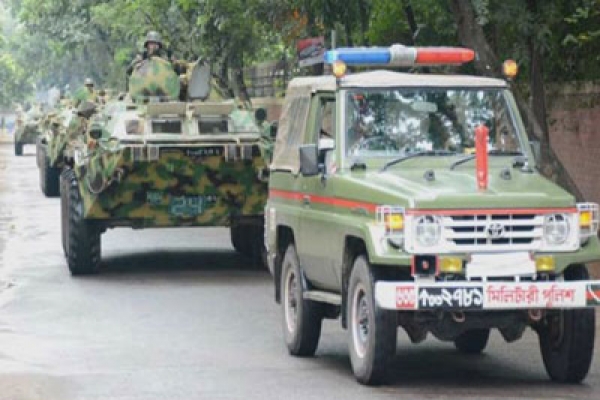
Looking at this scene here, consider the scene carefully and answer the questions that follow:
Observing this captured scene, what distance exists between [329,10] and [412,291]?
39.2ft

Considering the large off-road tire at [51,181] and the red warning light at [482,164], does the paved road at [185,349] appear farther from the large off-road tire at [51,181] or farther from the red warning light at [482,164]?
the large off-road tire at [51,181]

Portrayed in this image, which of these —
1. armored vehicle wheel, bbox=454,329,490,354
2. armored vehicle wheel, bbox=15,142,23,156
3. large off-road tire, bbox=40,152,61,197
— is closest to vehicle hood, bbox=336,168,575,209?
armored vehicle wheel, bbox=454,329,490,354

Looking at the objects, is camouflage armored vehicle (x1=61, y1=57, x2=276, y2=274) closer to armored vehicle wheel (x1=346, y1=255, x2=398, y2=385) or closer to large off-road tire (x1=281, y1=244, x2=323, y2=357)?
large off-road tire (x1=281, y1=244, x2=323, y2=357)

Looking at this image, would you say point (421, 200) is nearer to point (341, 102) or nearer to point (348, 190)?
point (348, 190)

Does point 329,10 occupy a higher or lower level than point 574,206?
higher

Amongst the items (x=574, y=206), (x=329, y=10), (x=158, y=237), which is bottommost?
(x=158, y=237)

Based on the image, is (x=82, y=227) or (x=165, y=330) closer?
(x=165, y=330)

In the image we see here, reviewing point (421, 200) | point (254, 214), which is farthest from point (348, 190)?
point (254, 214)

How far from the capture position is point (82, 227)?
1925cm

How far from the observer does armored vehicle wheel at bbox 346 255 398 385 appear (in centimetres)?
1095

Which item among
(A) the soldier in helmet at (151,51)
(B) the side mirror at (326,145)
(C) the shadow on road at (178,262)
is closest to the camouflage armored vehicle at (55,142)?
(A) the soldier in helmet at (151,51)

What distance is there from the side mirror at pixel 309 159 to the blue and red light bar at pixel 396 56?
2.16 ft

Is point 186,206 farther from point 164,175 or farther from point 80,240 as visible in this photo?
point 80,240

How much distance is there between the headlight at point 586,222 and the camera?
11188mm
